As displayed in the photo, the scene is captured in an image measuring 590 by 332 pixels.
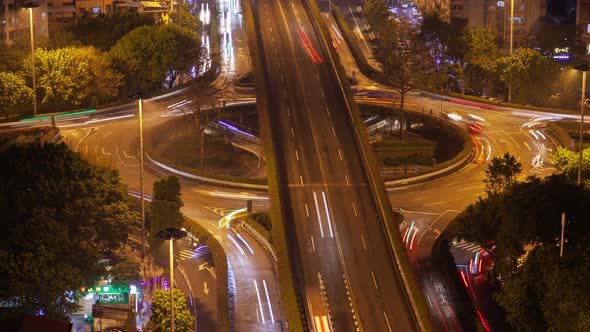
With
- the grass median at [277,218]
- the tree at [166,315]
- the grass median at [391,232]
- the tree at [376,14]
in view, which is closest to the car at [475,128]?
the grass median at [391,232]

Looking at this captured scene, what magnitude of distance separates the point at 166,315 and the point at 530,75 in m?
69.6

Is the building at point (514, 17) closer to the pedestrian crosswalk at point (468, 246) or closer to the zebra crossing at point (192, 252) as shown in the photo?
the pedestrian crosswalk at point (468, 246)

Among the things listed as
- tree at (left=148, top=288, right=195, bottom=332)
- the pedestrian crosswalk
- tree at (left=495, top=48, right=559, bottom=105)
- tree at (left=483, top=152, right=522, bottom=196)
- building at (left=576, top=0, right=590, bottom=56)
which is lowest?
the pedestrian crosswalk

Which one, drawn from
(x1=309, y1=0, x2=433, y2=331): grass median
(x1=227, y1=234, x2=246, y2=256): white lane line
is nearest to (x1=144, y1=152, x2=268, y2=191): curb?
(x1=309, y1=0, x2=433, y2=331): grass median

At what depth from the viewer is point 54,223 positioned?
61.6m

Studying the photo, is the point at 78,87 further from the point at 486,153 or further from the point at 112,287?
the point at 112,287

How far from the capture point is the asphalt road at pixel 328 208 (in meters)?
63.8

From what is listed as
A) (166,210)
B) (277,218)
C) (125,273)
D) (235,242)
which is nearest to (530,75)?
(235,242)

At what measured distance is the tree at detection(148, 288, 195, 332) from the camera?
56469mm

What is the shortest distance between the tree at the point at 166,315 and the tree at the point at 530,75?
224 ft

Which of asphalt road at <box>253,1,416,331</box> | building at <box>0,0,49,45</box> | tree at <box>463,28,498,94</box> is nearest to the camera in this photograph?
asphalt road at <box>253,1,416,331</box>

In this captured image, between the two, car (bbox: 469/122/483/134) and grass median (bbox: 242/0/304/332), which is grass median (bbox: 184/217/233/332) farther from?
car (bbox: 469/122/483/134)

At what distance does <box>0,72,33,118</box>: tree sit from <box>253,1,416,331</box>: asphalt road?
924 inches

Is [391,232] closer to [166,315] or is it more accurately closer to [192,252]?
[192,252]
